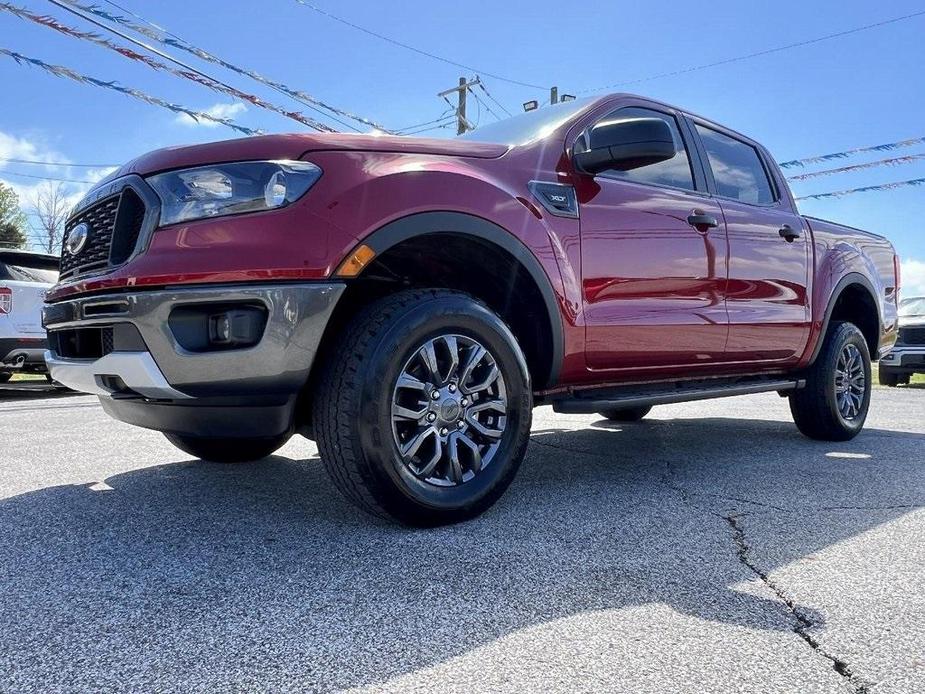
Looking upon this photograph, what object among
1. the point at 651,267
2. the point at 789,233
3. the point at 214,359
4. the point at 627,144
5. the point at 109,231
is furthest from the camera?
the point at 789,233

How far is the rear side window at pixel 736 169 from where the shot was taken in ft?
13.4

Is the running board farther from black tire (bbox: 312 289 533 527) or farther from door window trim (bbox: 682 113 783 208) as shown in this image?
door window trim (bbox: 682 113 783 208)

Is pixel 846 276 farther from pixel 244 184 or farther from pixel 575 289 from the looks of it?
pixel 244 184

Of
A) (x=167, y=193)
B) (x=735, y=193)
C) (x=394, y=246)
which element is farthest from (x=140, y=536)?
(x=735, y=193)

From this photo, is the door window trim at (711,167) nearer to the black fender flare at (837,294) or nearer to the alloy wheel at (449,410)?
the black fender flare at (837,294)

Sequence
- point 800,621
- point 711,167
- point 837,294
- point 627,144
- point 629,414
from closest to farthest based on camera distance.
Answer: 1. point 800,621
2. point 627,144
3. point 711,167
4. point 837,294
5. point 629,414

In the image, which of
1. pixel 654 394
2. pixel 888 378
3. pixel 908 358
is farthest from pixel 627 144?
pixel 888 378

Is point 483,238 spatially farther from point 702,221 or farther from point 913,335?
point 913,335

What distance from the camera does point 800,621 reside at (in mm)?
1724

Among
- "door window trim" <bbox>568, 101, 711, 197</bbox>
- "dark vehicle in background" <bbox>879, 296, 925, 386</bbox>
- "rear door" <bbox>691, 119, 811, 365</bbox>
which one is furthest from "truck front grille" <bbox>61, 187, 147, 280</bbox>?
"dark vehicle in background" <bbox>879, 296, 925, 386</bbox>

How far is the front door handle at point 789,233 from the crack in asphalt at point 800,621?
2.26 m

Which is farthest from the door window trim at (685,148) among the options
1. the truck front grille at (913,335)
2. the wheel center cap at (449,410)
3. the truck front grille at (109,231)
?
the truck front grille at (913,335)

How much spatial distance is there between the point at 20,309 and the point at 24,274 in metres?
0.51

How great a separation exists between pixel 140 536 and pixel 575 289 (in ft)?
5.95
